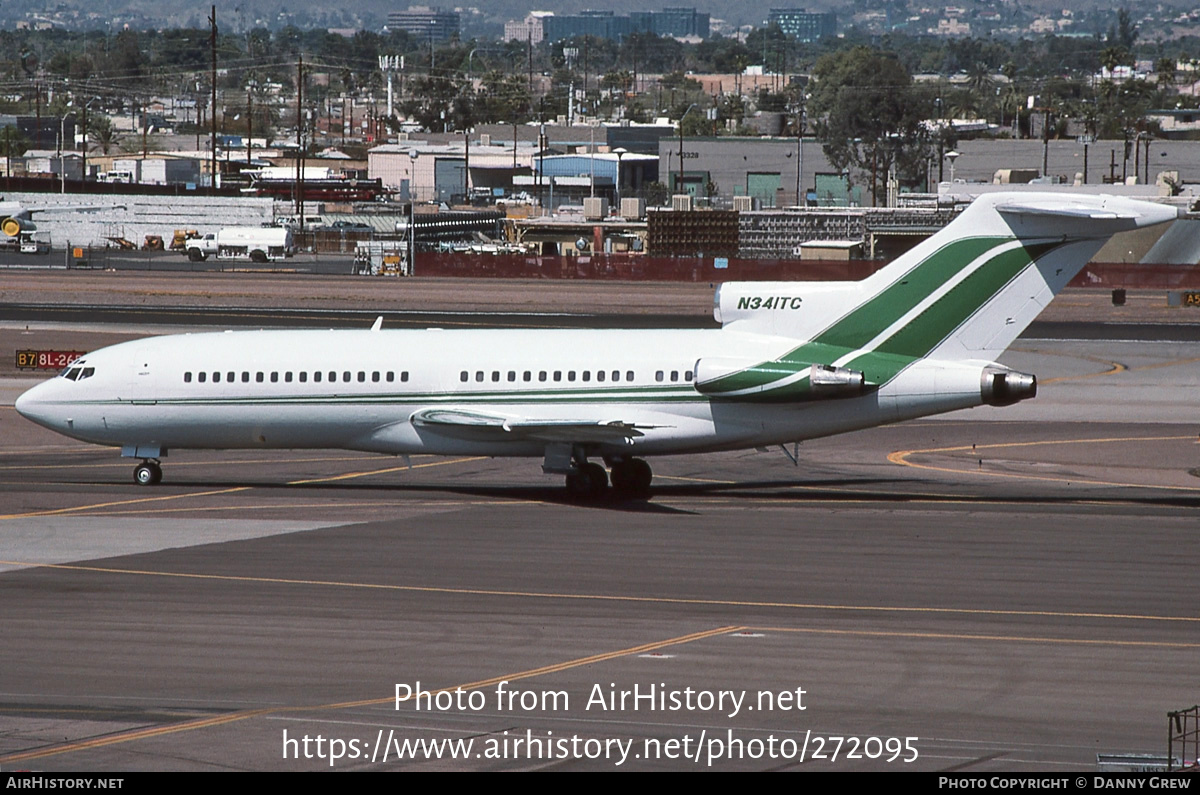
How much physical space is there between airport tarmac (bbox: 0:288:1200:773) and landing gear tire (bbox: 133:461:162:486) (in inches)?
33.6

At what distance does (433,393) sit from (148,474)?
7920 mm

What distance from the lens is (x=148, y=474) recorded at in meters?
39.0

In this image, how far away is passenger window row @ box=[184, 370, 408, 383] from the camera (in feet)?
121

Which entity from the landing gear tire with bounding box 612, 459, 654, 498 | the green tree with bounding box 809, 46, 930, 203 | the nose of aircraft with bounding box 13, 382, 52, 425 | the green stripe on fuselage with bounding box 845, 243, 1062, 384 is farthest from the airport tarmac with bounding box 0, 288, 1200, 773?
the green tree with bounding box 809, 46, 930, 203

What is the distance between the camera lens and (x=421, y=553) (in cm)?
2967

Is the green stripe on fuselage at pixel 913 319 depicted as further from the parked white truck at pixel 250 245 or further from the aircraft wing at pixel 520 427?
the parked white truck at pixel 250 245

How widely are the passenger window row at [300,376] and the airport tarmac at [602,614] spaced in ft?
9.09

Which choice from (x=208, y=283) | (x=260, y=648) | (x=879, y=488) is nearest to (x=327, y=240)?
(x=208, y=283)

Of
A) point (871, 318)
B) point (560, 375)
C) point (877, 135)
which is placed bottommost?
point (560, 375)

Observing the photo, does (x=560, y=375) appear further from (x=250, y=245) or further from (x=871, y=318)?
(x=250, y=245)

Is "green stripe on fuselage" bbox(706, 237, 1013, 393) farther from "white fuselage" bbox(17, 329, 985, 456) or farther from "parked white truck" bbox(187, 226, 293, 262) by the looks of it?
"parked white truck" bbox(187, 226, 293, 262)

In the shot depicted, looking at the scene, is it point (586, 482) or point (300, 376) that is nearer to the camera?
point (586, 482)

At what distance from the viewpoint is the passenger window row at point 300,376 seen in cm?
3691

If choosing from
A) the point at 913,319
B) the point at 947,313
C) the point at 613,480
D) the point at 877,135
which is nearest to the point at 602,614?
the point at 613,480
